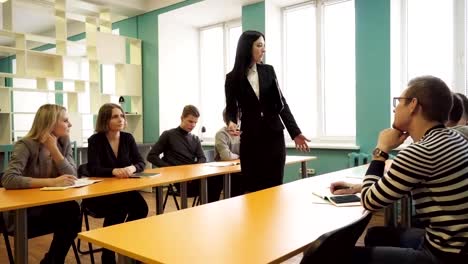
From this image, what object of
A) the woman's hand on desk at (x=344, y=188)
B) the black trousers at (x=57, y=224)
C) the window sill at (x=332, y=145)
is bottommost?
the black trousers at (x=57, y=224)

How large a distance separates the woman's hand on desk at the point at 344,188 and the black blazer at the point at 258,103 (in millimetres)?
561

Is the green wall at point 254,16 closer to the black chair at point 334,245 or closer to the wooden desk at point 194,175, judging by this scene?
the wooden desk at point 194,175

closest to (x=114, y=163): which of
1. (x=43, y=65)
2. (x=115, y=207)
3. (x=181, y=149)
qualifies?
(x=115, y=207)

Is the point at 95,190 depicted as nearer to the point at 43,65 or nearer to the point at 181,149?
the point at 181,149

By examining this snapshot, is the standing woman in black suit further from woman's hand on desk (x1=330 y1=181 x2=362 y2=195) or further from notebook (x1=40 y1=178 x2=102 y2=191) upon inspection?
notebook (x1=40 y1=178 x2=102 y2=191)

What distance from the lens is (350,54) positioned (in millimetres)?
4730

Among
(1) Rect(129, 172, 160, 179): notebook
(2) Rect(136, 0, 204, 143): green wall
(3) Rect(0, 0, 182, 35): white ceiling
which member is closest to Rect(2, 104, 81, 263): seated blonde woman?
(1) Rect(129, 172, 160, 179): notebook

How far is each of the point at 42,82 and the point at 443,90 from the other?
5.44 m

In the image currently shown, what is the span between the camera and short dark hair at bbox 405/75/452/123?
4.26 feet

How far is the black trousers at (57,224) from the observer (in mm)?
2215

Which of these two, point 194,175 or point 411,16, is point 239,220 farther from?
point 411,16

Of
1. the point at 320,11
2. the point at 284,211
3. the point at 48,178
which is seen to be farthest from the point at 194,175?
the point at 320,11

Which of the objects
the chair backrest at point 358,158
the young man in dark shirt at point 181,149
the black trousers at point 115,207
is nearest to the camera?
the black trousers at point 115,207

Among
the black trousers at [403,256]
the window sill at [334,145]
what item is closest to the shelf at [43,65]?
the window sill at [334,145]
